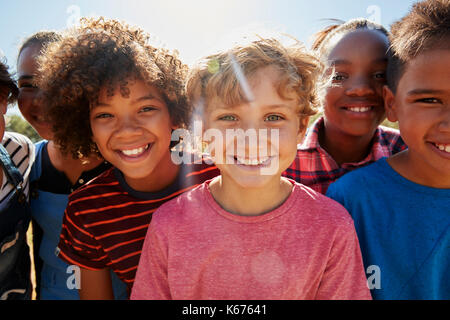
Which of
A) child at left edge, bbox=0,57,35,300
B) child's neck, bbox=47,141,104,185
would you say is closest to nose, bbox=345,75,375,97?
child's neck, bbox=47,141,104,185

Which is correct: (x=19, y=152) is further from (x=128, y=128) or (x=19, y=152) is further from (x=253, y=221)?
(x=253, y=221)

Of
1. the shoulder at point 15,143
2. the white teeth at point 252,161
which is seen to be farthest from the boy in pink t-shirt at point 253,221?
the shoulder at point 15,143

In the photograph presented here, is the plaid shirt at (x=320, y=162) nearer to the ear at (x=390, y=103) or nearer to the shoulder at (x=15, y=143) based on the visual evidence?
the ear at (x=390, y=103)

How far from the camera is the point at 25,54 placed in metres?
2.28

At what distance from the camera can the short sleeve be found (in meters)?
1.73

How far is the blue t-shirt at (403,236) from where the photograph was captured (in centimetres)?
149

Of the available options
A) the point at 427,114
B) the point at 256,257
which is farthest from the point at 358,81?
the point at 256,257

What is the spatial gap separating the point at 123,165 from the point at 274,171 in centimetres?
82

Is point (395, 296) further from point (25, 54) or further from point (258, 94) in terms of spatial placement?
point (25, 54)

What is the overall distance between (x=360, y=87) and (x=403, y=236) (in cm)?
86

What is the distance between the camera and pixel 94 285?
5.99 ft

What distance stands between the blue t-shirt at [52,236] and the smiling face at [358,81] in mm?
1845

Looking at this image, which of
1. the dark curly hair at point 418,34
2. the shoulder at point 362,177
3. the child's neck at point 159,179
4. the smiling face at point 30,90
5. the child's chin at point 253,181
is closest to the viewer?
the child's chin at point 253,181
